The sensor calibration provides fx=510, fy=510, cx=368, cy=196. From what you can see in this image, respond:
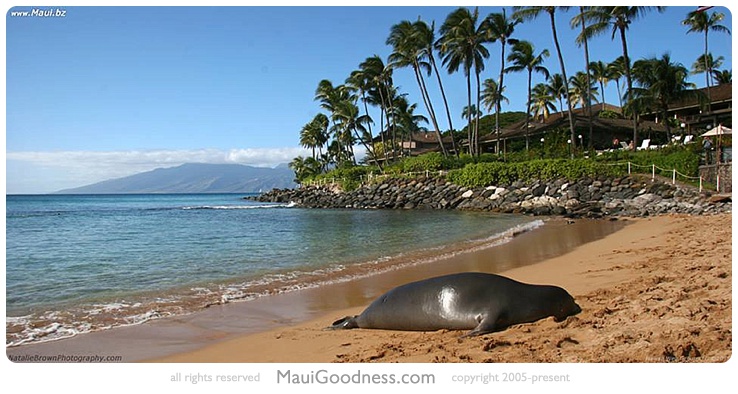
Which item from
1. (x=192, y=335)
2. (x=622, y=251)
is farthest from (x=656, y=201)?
(x=192, y=335)

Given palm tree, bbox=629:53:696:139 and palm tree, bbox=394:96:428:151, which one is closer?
palm tree, bbox=629:53:696:139

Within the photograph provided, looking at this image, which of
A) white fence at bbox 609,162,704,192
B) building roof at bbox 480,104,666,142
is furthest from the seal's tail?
building roof at bbox 480,104,666,142

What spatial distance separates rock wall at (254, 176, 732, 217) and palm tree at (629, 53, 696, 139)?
308 inches

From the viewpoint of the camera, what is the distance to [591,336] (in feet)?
11.7

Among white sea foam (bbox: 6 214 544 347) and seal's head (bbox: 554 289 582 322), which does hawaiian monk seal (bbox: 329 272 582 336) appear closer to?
seal's head (bbox: 554 289 582 322)

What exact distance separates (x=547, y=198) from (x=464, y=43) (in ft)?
45.6

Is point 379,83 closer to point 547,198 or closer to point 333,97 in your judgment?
point 333,97

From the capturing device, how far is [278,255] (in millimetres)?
10570

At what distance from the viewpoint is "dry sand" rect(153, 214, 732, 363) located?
3.19 meters

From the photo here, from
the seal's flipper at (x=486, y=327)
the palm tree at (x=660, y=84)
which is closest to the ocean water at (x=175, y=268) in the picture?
the seal's flipper at (x=486, y=327)

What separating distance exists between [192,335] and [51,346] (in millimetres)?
1220

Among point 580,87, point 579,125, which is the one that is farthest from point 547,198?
point 580,87

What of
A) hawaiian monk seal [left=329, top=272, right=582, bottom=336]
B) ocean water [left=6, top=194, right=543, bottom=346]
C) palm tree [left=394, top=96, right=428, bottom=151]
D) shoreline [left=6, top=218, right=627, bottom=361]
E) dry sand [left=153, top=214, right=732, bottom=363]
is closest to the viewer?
dry sand [left=153, top=214, right=732, bottom=363]
